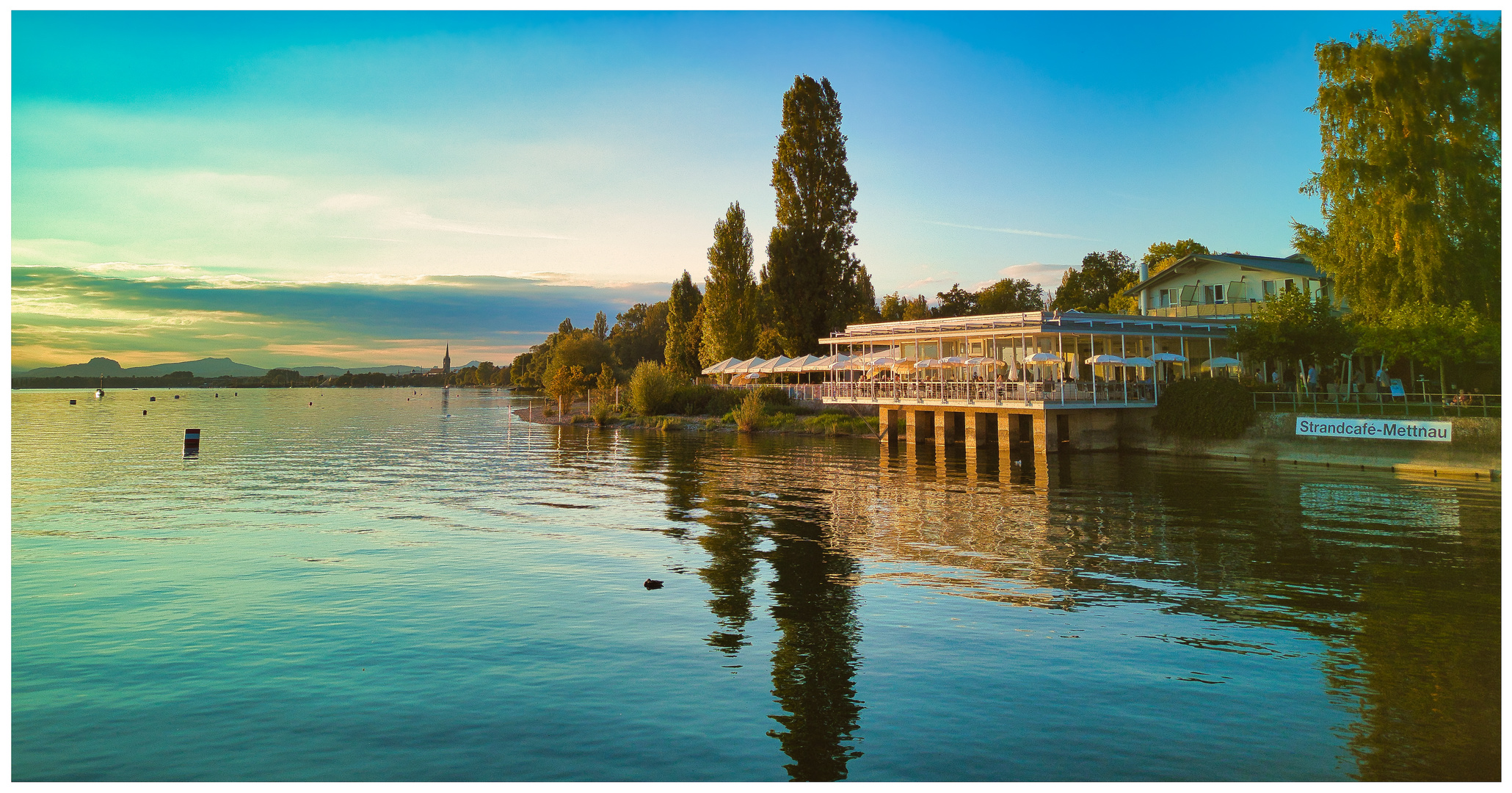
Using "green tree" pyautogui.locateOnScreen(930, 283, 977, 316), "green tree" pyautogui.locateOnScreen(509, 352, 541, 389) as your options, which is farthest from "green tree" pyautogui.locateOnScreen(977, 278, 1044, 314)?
"green tree" pyautogui.locateOnScreen(509, 352, 541, 389)

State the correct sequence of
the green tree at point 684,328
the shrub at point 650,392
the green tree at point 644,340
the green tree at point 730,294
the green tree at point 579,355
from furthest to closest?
the green tree at point 644,340
the green tree at point 579,355
the green tree at point 684,328
the green tree at point 730,294
the shrub at point 650,392

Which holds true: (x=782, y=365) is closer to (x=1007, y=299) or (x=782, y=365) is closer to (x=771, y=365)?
(x=771, y=365)

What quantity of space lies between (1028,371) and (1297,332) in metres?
11.7

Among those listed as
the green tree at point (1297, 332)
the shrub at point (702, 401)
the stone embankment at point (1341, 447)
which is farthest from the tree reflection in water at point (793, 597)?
the shrub at point (702, 401)

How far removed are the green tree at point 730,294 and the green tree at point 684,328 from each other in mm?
7871

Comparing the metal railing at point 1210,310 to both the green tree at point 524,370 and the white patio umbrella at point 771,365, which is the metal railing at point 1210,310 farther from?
the green tree at point 524,370

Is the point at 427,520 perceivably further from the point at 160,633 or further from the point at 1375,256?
the point at 1375,256

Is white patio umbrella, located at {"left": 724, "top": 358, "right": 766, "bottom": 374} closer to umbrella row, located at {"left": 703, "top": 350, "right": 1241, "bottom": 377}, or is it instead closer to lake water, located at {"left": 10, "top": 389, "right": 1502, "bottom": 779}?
umbrella row, located at {"left": 703, "top": 350, "right": 1241, "bottom": 377}

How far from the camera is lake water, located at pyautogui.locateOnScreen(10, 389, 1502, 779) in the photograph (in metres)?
8.13

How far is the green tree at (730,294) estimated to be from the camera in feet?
237

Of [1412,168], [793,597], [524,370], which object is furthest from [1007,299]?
[524,370]

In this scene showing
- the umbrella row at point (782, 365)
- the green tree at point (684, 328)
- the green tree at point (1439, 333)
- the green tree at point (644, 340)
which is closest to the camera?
the green tree at point (1439, 333)

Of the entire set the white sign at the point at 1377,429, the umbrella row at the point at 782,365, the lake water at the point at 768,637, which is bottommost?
the lake water at the point at 768,637

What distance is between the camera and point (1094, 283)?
3083 inches
